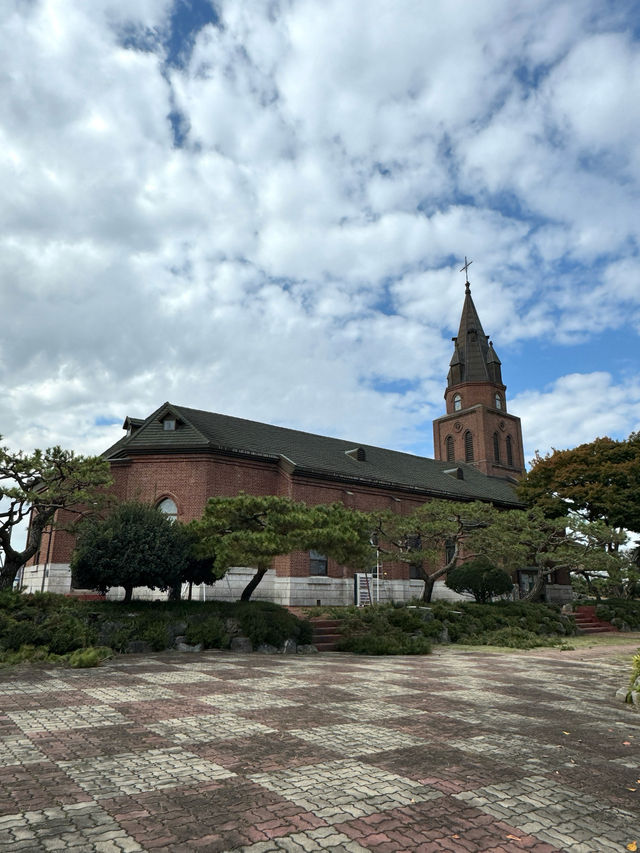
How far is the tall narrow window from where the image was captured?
90.4 ft

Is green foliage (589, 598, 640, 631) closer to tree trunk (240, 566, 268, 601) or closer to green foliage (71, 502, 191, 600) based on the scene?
tree trunk (240, 566, 268, 601)

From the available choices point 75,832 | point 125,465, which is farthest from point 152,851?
point 125,465

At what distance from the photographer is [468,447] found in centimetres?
4806

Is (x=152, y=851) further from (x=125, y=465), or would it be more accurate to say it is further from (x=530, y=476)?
(x=530, y=476)

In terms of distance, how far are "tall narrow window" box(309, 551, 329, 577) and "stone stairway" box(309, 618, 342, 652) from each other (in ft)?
28.0

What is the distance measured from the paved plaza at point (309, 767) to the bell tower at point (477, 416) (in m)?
38.7

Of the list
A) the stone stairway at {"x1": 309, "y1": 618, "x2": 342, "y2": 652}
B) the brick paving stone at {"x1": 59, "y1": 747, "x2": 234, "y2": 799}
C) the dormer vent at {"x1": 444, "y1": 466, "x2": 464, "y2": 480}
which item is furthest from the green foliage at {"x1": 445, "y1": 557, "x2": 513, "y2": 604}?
the brick paving stone at {"x1": 59, "y1": 747, "x2": 234, "y2": 799}

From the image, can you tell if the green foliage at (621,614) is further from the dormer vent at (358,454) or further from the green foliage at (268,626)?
the green foliage at (268,626)

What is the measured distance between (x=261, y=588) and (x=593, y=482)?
23.1 metres

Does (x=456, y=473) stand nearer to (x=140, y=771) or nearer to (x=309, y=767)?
(x=309, y=767)

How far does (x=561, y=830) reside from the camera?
387cm

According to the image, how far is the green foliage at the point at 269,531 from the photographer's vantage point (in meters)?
15.9

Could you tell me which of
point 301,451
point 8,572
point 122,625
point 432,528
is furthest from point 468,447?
point 8,572

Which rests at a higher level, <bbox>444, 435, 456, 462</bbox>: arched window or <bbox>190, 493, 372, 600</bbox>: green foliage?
<bbox>444, 435, 456, 462</bbox>: arched window
